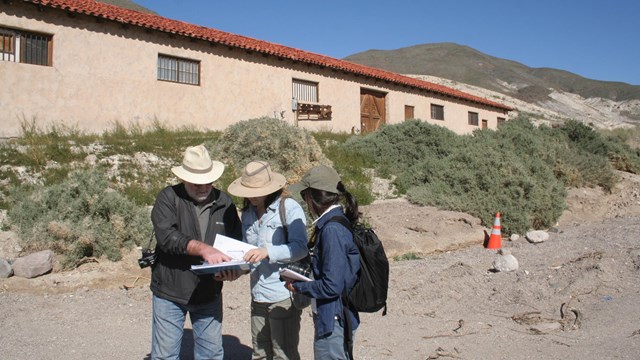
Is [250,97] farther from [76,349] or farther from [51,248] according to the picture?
[76,349]

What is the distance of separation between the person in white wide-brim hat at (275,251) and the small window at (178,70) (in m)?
13.2

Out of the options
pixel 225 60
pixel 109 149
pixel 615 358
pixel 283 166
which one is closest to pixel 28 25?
pixel 109 149

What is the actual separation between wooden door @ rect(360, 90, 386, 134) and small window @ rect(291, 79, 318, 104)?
2.92m

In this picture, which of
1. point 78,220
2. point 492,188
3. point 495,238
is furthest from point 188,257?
point 492,188

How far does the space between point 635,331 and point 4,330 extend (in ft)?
21.4

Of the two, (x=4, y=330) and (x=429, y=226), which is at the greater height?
(x=429, y=226)

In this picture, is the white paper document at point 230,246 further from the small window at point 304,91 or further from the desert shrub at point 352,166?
the small window at point 304,91

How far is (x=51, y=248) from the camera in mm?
7879

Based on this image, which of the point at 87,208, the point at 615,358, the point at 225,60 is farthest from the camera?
the point at 225,60

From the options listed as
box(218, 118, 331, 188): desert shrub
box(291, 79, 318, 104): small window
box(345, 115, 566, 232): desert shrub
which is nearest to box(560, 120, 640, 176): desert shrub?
box(345, 115, 566, 232): desert shrub

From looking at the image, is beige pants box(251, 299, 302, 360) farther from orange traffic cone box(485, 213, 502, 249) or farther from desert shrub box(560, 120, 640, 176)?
desert shrub box(560, 120, 640, 176)

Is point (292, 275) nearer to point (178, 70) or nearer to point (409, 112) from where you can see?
point (178, 70)

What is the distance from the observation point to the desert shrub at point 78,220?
7902 mm

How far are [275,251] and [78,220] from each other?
6240 millimetres
